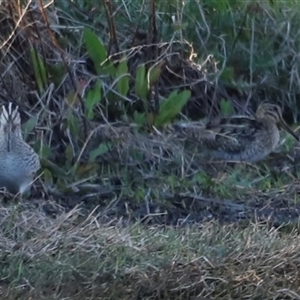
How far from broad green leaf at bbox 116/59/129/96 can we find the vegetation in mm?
11

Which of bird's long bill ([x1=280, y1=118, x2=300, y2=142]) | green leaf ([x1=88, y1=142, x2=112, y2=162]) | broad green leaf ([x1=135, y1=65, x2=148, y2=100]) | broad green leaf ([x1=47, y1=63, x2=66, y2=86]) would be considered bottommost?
bird's long bill ([x1=280, y1=118, x2=300, y2=142])

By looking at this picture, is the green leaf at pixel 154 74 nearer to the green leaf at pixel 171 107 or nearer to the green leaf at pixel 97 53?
the green leaf at pixel 171 107

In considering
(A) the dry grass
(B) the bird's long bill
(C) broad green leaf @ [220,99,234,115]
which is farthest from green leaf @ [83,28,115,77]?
(A) the dry grass

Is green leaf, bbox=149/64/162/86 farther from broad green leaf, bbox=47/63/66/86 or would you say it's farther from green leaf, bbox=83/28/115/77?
broad green leaf, bbox=47/63/66/86

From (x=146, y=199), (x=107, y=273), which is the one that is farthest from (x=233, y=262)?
(x=146, y=199)

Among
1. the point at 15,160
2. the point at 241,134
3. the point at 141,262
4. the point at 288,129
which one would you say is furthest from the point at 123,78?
the point at 141,262

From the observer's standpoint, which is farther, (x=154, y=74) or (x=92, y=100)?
(x=154, y=74)

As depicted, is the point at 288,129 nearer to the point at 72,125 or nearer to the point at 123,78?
the point at 123,78

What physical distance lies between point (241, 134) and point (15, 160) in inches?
83.5

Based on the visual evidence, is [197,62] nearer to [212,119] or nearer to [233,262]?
[212,119]

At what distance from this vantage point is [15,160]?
736cm

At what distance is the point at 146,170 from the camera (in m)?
8.06

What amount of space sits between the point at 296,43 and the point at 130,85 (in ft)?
5.76

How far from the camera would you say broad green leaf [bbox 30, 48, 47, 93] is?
8.48 meters
